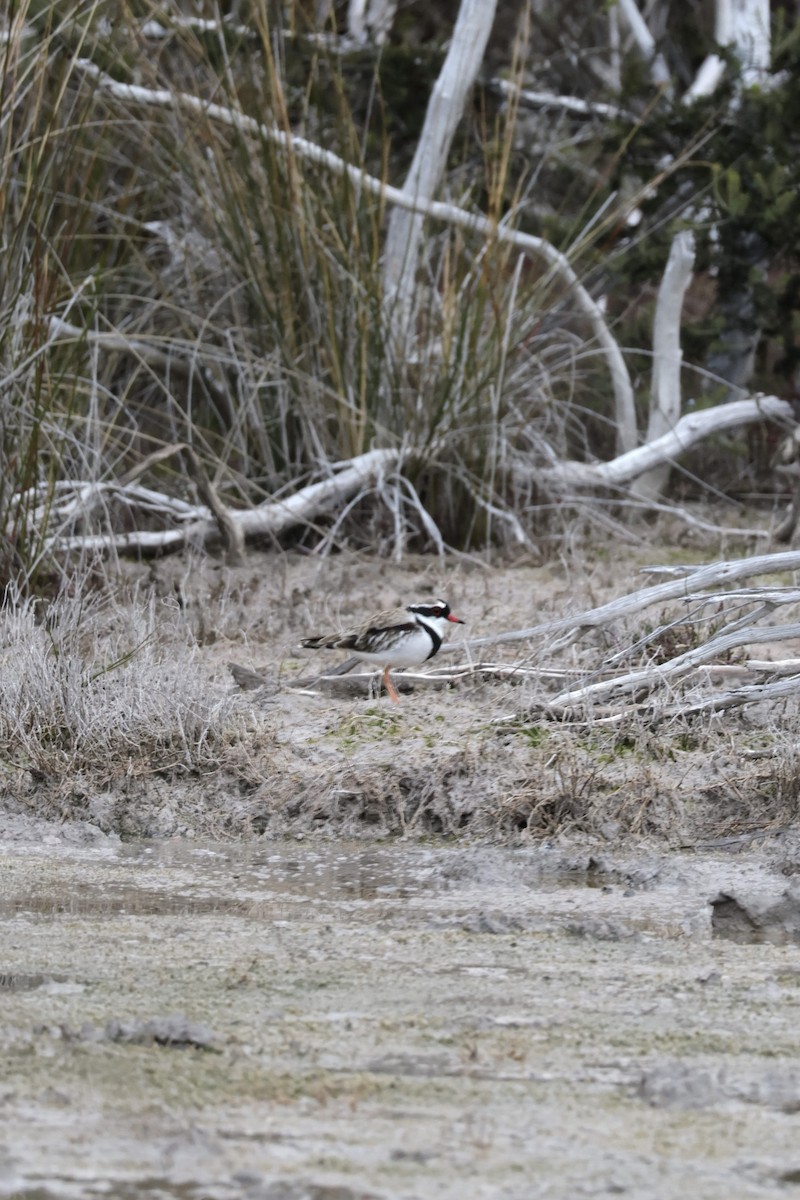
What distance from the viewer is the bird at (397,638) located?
5.27m

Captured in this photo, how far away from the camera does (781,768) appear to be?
4.48m

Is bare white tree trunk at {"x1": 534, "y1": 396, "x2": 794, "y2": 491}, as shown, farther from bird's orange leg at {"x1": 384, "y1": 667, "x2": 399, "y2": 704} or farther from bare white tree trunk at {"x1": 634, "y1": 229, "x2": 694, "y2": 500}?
bird's orange leg at {"x1": 384, "y1": 667, "x2": 399, "y2": 704}

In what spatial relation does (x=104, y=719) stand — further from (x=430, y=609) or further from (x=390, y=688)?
(x=430, y=609)

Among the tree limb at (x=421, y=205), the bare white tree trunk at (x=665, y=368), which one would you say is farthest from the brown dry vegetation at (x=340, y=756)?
the bare white tree trunk at (x=665, y=368)

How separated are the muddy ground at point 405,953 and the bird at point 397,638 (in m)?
0.17

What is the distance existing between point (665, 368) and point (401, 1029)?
6486 millimetres

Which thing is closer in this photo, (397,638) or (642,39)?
(397,638)

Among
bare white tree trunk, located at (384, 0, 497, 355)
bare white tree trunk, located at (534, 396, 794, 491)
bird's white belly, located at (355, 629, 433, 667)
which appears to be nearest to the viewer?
bird's white belly, located at (355, 629, 433, 667)

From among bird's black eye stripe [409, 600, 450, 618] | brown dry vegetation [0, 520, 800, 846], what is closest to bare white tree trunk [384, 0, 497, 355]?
bird's black eye stripe [409, 600, 450, 618]

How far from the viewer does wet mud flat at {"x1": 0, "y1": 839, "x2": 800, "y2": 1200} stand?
2.27m

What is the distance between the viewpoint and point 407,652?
17.2ft

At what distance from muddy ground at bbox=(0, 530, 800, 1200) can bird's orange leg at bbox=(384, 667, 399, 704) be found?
52 millimetres

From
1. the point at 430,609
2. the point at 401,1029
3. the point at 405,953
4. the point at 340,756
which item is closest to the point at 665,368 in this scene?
the point at 430,609

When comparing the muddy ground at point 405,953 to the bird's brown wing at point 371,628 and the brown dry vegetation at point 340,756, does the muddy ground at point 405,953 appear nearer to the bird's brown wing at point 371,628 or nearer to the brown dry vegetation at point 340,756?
the brown dry vegetation at point 340,756
